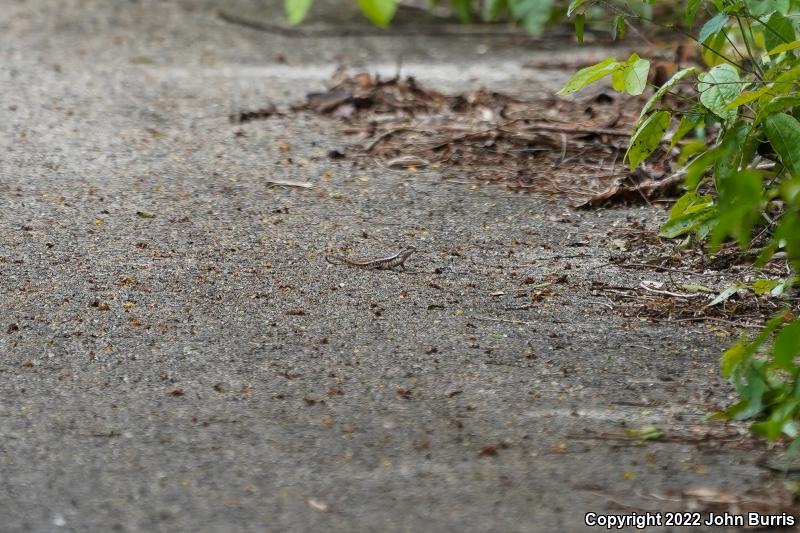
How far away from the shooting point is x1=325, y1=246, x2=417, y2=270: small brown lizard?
3361mm

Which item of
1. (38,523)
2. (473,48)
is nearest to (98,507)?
(38,523)

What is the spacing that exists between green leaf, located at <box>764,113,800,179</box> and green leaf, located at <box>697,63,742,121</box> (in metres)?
0.15

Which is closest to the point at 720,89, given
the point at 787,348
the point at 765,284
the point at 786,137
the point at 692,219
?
the point at 786,137

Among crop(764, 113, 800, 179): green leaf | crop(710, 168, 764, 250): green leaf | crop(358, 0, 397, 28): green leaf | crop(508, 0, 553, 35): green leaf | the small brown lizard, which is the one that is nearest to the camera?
crop(358, 0, 397, 28): green leaf

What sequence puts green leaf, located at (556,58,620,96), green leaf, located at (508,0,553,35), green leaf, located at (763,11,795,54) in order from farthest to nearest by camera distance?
green leaf, located at (508,0,553,35) < green leaf, located at (763,11,795,54) < green leaf, located at (556,58,620,96)

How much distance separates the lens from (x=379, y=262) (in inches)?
133

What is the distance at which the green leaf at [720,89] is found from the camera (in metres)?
2.83

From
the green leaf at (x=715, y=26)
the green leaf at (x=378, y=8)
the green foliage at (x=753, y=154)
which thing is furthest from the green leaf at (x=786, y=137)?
the green leaf at (x=378, y=8)

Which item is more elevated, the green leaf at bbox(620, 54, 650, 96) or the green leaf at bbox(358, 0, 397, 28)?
the green leaf at bbox(358, 0, 397, 28)

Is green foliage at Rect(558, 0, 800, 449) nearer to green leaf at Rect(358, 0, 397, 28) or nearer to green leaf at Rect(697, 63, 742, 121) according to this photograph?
green leaf at Rect(697, 63, 742, 121)

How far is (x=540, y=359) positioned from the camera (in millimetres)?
2721

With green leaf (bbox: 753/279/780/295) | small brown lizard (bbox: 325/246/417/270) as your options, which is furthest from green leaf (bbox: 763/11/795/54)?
small brown lizard (bbox: 325/246/417/270)

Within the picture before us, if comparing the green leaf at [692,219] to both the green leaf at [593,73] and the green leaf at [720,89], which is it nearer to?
the green leaf at [720,89]

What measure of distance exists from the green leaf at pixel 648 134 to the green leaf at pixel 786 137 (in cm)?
34
